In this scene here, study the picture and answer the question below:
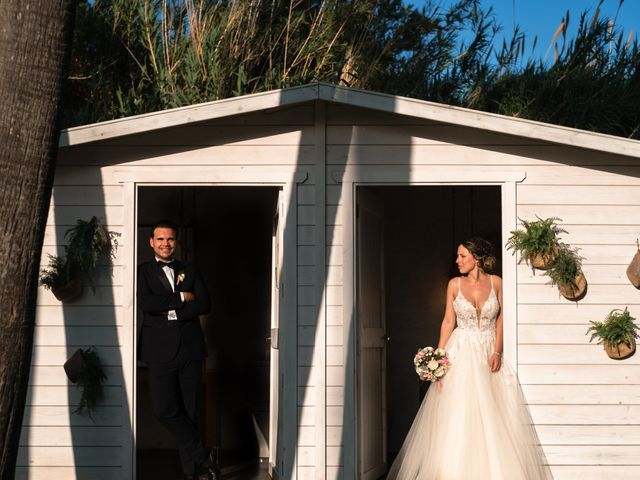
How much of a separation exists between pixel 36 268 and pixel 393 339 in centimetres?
565

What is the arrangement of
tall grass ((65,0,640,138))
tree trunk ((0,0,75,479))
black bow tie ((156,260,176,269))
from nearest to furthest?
tree trunk ((0,0,75,479)) → black bow tie ((156,260,176,269)) → tall grass ((65,0,640,138))

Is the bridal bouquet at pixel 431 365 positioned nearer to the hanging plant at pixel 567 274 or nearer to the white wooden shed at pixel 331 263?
the white wooden shed at pixel 331 263

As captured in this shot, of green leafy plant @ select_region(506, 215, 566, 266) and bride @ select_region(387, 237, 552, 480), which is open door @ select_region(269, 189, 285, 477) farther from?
green leafy plant @ select_region(506, 215, 566, 266)

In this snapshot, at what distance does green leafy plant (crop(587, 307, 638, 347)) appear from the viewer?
710 centimetres

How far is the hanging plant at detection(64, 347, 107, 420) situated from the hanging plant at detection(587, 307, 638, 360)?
3381 mm

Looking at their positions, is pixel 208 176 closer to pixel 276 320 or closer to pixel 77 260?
pixel 77 260

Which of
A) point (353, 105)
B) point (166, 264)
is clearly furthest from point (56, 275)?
point (353, 105)

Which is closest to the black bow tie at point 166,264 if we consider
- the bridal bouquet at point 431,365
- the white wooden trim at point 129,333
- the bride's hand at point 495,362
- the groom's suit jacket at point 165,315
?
the groom's suit jacket at point 165,315

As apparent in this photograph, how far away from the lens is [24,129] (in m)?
4.75

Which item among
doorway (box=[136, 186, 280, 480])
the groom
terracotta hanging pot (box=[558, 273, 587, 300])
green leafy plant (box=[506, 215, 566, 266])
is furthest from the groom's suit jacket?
terracotta hanging pot (box=[558, 273, 587, 300])

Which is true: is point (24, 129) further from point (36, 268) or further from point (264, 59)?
point (264, 59)

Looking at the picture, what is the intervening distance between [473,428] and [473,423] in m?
0.03

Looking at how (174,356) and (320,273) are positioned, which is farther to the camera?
(320,273)

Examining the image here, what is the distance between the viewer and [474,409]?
709cm
